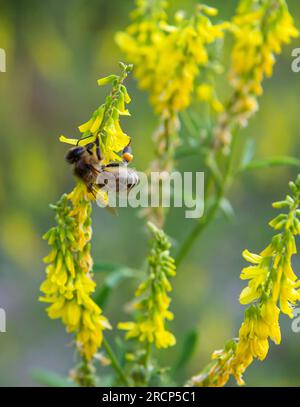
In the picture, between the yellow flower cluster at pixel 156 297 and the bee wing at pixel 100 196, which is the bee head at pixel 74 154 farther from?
the yellow flower cluster at pixel 156 297

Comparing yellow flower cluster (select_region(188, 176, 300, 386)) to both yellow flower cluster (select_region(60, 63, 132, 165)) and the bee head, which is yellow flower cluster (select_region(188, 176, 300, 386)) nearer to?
yellow flower cluster (select_region(60, 63, 132, 165))

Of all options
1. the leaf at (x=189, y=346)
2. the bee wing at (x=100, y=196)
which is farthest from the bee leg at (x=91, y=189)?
the leaf at (x=189, y=346)

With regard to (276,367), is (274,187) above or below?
above

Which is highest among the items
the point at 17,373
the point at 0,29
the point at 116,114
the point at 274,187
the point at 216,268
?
the point at 0,29

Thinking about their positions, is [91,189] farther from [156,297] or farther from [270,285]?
[270,285]

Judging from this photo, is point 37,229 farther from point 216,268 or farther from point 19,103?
point 216,268

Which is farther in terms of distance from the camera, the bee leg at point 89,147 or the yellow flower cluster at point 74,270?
the bee leg at point 89,147
